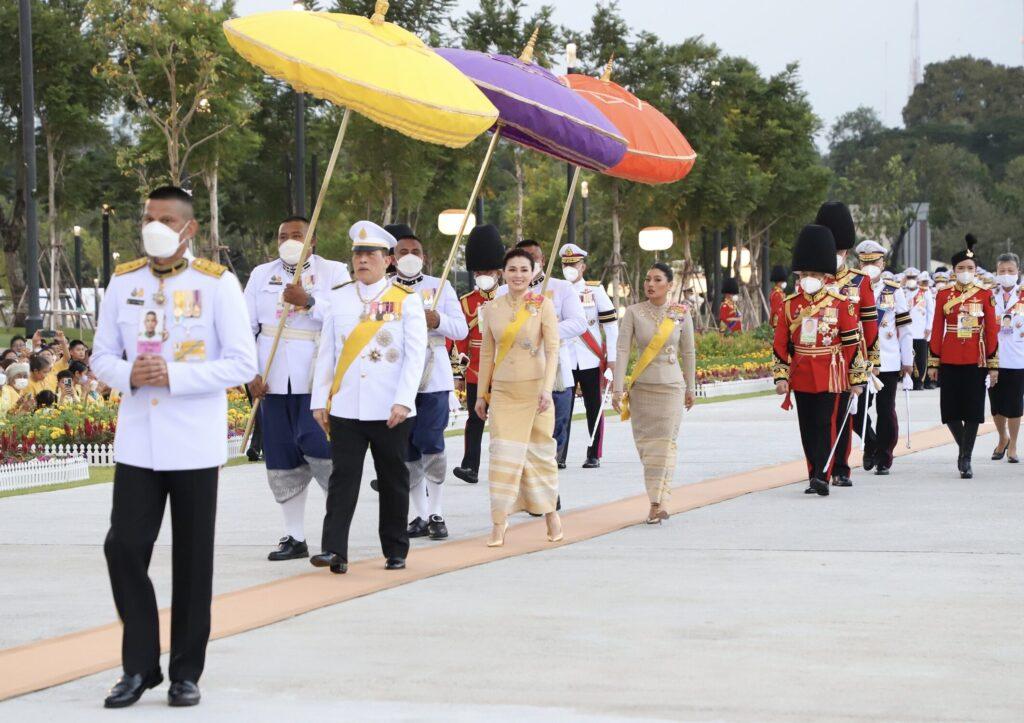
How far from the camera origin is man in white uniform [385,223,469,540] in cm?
1190

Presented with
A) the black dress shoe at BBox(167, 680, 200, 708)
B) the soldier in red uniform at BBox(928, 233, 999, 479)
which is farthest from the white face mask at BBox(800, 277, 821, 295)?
the black dress shoe at BBox(167, 680, 200, 708)

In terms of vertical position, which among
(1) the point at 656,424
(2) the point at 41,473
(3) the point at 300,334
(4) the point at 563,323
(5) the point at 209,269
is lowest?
(2) the point at 41,473

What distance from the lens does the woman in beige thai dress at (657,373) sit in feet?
42.9

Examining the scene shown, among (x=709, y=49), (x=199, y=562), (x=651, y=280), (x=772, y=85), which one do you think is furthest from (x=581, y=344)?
(x=772, y=85)

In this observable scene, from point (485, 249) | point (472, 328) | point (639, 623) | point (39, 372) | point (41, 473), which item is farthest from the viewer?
point (39, 372)

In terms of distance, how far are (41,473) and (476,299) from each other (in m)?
4.41

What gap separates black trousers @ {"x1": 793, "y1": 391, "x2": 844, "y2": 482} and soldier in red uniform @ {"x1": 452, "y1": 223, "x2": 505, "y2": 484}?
2.79 metres

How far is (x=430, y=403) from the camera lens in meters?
12.0

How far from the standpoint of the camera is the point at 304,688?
7.05m

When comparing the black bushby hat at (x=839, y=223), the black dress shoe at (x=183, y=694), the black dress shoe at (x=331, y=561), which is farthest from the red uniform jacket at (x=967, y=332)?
the black dress shoe at (x=183, y=694)

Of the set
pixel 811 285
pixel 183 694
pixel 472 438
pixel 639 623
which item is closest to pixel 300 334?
pixel 639 623

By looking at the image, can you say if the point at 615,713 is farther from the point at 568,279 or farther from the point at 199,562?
the point at 568,279

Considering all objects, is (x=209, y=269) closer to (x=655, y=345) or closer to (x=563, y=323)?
(x=655, y=345)

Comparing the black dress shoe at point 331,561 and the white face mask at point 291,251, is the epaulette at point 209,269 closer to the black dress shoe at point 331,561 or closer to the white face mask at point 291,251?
the black dress shoe at point 331,561
